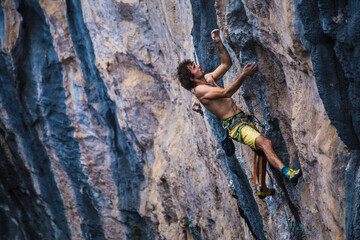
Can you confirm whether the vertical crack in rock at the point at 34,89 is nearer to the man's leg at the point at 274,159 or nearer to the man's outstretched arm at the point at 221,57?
the man's outstretched arm at the point at 221,57

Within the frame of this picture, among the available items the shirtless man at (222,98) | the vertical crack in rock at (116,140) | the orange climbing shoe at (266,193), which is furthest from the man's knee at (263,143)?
the vertical crack in rock at (116,140)

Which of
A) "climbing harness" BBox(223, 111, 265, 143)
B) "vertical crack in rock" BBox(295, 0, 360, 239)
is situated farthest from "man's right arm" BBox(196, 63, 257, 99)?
"vertical crack in rock" BBox(295, 0, 360, 239)

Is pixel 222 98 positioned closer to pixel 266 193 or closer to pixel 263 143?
pixel 263 143

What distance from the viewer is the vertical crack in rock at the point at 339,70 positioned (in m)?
3.24

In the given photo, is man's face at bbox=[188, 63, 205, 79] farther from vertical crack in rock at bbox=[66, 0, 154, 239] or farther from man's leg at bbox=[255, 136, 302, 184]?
vertical crack in rock at bbox=[66, 0, 154, 239]

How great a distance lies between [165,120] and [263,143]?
14.2ft

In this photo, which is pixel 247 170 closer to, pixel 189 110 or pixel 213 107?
pixel 213 107

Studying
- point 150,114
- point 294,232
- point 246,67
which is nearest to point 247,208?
point 294,232

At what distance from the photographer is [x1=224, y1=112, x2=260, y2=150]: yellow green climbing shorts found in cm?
498

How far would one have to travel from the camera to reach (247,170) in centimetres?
609

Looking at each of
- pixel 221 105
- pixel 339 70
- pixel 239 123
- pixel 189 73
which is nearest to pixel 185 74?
pixel 189 73

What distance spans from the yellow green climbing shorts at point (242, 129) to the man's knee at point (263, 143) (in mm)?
58

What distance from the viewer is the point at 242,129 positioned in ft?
16.7

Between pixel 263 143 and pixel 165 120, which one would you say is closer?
pixel 263 143
